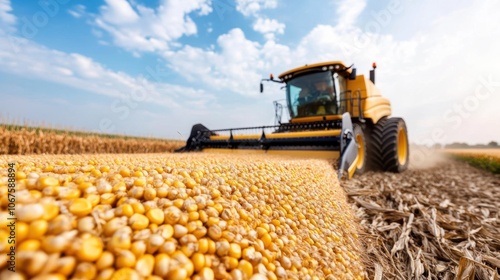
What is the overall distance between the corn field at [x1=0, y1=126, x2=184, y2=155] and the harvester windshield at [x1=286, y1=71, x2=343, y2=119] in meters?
8.63

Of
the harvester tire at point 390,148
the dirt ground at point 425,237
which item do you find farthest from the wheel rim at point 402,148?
the dirt ground at point 425,237

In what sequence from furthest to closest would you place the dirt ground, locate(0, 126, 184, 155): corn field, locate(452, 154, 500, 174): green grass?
1. locate(452, 154, 500, 174): green grass
2. locate(0, 126, 184, 155): corn field
3. the dirt ground

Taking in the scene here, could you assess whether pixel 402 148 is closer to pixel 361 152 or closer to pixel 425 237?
pixel 361 152

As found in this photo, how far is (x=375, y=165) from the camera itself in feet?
19.5

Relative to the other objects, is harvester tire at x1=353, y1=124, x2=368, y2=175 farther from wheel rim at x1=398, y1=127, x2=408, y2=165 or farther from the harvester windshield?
wheel rim at x1=398, y1=127, x2=408, y2=165

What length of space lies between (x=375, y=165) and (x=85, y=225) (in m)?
6.29

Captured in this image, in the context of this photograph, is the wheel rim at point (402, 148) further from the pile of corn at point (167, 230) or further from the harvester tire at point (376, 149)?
the pile of corn at point (167, 230)

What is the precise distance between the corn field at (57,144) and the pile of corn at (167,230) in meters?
8.73

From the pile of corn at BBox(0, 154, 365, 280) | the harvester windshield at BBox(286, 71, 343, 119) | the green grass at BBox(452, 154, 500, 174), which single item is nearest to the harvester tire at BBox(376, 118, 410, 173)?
the harvester windshield at BBox(286, 71, 343, 119)

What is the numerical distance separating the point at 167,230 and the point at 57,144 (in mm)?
10418

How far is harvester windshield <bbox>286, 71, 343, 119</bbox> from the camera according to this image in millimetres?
6277

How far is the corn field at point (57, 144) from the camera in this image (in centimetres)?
761

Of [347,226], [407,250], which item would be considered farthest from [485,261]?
[347,226]

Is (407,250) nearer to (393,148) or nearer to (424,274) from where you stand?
(424,274)
